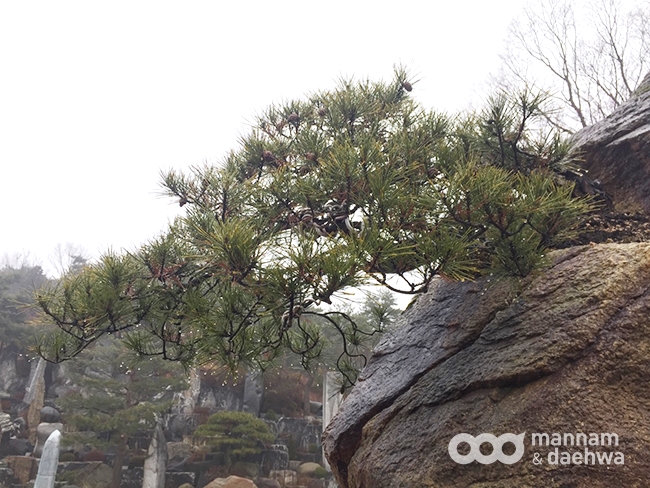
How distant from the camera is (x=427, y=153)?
191cm

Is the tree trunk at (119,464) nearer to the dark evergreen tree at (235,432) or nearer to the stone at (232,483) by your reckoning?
the dark evergreen tree at (235,432)

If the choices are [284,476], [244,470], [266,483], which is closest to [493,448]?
[266,483]

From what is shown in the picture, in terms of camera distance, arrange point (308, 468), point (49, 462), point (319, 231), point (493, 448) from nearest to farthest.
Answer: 1. point (493, 448)
2. point (319, 231)
3. point (49, 462)
4. point (308, 468)

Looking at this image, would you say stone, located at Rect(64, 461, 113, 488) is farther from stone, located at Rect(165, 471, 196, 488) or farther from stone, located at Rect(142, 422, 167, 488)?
stone, located at Rect(165, 471, 196, 488)

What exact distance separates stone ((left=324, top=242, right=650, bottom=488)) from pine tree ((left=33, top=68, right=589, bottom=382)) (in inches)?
6.7

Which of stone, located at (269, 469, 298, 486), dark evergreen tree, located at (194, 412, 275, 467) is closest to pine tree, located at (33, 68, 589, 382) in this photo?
dark evergreen tree, located at (194, 412, 275, 467)

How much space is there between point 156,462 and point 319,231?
966 cm

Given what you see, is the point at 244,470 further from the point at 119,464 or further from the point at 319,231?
the point at 319,231

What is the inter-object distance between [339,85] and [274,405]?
1128 cm

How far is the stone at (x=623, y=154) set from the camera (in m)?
2.18

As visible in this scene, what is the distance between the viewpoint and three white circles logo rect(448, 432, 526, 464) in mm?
1301

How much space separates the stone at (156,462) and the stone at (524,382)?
916cm

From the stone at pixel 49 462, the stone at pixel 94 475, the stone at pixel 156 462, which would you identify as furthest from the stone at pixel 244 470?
the stone at pixel 49 462

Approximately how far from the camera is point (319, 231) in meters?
1.82
